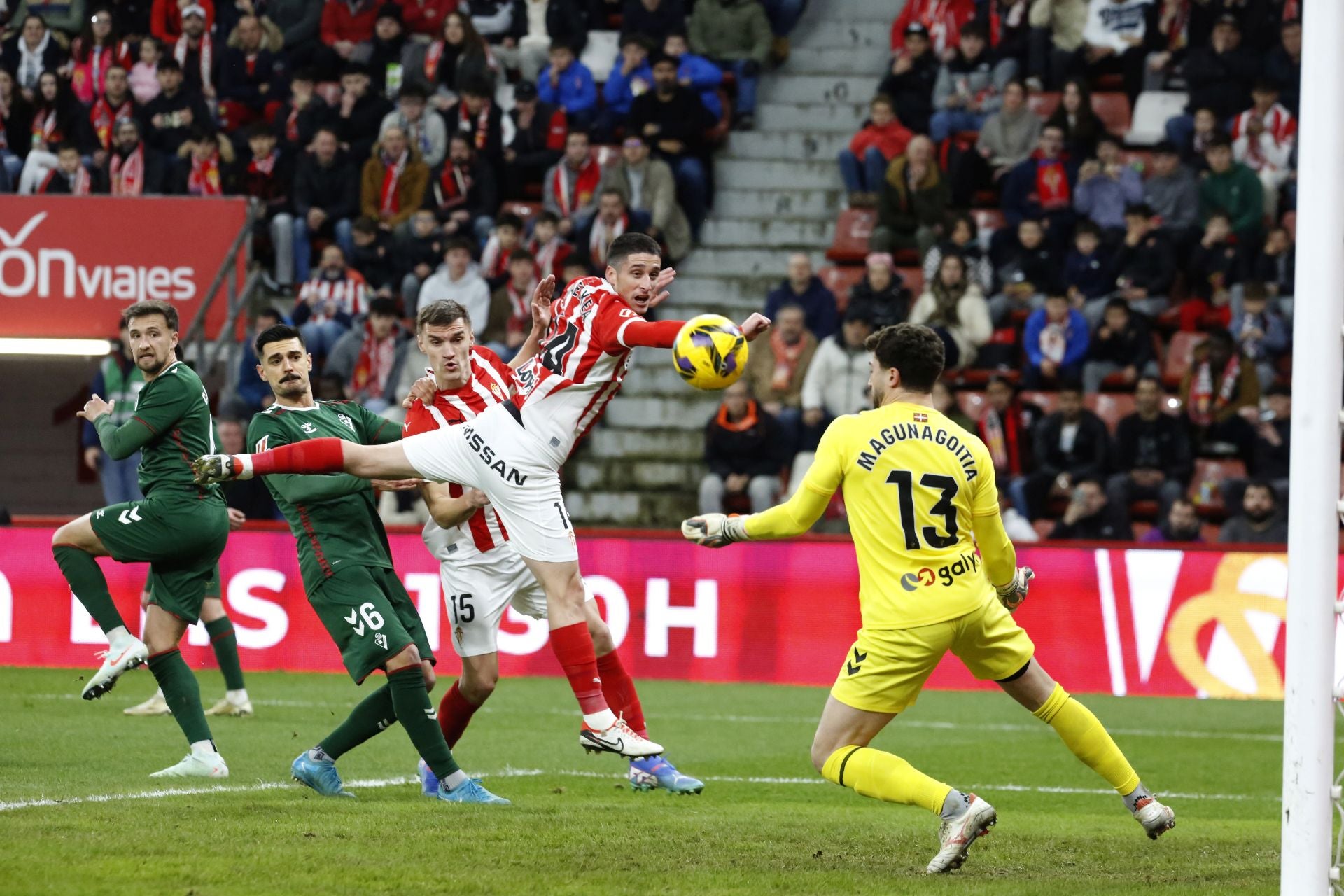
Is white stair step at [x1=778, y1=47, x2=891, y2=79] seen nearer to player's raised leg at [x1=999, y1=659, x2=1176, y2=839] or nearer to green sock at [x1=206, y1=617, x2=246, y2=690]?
green sock at [x1=206, y1=617, x2=246, y2=690]

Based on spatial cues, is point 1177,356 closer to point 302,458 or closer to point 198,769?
point 198,769

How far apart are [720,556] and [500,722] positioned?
3.36 metres

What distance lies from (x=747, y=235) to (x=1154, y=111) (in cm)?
484

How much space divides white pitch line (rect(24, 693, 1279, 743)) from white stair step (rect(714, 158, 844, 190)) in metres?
9.60

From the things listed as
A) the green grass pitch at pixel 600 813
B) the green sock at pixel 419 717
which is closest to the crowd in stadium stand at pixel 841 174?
the green grass pitch at pixel 600 813

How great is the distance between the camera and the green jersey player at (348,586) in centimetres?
795

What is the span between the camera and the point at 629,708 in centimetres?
871

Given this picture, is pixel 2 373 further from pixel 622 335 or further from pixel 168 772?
pixel 622 335

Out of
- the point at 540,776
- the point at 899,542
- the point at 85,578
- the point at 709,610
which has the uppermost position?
the point at 899,542

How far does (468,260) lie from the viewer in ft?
61.8

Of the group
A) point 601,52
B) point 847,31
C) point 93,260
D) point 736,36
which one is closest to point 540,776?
point 93,260

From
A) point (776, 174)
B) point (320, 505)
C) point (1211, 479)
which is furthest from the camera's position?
point (776, 174)

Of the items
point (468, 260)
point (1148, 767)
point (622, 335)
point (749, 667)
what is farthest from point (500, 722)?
point (468, 260)

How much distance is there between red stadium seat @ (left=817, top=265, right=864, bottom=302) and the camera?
19.5 m
